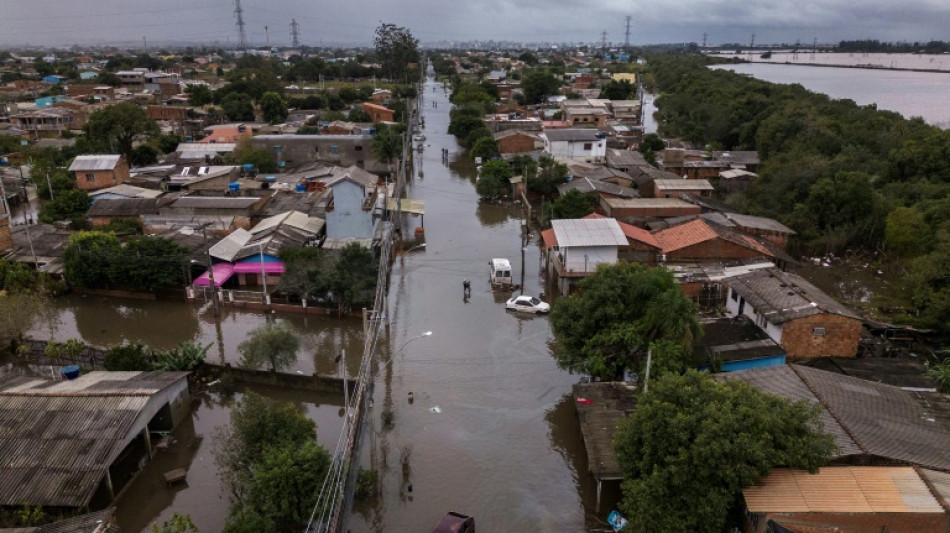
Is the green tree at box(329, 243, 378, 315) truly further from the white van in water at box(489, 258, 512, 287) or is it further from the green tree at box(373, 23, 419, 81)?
the green tree at box(373, 23, 419, 81)

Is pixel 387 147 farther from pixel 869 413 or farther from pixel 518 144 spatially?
pixel 869 413

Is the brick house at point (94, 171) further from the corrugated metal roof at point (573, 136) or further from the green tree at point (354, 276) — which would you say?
the corrugated metal roof at point (573, 136)

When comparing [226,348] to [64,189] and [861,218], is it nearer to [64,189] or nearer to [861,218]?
[64,189]

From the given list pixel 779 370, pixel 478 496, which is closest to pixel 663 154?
pixel 779 370

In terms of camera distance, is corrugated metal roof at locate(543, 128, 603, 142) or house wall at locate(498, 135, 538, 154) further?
house wall at locate(498, 135, 538, 154)

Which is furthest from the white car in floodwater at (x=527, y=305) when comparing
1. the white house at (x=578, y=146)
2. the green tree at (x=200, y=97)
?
the green tree at (x=200, y=97)

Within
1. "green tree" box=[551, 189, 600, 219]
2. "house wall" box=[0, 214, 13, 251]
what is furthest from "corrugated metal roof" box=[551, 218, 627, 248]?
"house wall" box=[0, 214, 13, 251]
